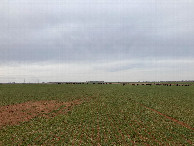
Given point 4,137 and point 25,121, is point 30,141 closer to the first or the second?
point 4,137

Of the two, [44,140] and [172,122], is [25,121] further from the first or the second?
[172,122]

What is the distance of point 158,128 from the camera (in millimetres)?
20906

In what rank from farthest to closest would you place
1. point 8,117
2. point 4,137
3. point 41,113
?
point 41,113 → point 8,117 → point 4,137

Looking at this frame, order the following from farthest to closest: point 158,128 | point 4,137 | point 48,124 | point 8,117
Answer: point 8,117
point 48,124
point 158,128
point 4,137

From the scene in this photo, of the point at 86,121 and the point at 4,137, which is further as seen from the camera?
the point at 86,121

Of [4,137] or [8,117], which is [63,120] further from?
[8,117]

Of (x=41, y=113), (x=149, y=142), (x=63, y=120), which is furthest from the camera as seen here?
(x=41, y=113)

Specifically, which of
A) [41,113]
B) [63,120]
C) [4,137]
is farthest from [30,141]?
[41,113]

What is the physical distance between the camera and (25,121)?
24328 millimetres

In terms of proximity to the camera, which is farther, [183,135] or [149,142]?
[183,135]

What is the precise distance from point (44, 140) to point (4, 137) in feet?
20.5

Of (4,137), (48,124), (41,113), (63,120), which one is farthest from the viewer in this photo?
(41,113)

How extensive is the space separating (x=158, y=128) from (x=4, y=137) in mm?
23758

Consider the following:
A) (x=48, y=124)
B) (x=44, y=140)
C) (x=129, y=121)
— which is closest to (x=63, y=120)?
(x=48, y=124)
